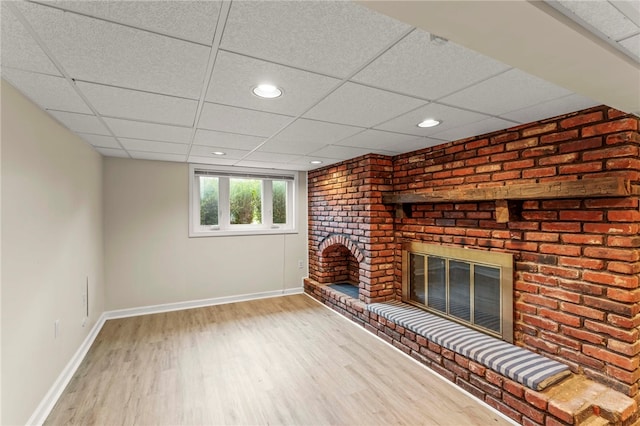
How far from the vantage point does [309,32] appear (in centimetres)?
116

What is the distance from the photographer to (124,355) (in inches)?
114

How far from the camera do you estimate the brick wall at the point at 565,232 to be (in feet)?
5.94

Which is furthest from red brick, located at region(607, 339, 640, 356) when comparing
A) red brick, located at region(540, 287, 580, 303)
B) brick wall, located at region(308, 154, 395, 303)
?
brick wall, located at region(308, 154, 395, 303)

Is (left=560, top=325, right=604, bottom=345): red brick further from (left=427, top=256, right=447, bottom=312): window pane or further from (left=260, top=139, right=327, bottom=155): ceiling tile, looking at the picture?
(left=260, top=139, right=327, bottom=155): ceiling tile

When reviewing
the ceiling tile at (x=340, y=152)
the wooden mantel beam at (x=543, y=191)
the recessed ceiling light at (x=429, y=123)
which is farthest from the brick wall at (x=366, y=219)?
the recessed ceiling light at (x=429, y=123)

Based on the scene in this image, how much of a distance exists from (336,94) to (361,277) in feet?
8.26

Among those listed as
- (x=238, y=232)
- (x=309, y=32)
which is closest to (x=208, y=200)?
(x=238, y=232)

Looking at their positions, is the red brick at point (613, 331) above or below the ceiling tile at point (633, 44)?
below

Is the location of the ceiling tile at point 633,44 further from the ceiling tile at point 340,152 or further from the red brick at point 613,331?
the ceiling tile at point 340,152

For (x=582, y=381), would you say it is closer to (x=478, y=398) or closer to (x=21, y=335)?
(x=478, y=398)

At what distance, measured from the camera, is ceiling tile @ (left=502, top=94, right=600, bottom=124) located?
1.83 metres

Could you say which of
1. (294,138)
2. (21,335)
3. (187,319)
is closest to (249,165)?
(294,138)

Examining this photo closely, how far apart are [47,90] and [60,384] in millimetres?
2209

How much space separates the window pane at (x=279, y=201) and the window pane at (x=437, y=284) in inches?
105
